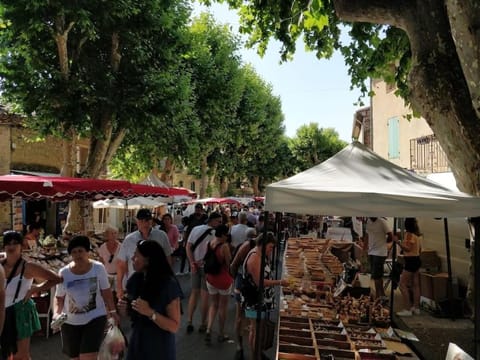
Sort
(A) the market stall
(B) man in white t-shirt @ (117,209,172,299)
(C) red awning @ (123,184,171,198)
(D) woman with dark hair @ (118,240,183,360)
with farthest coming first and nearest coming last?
(C) red awning @ (123,184,171,198) → (B) man in white t-shirt @ (117,209,172,299) → (A) the market stall → (D) woman with dark hair @ (118,240,183,360)

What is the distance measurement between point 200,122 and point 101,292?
1491 cm

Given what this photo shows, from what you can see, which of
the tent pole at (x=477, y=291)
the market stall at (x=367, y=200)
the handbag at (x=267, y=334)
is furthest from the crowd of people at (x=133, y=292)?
the tent pole at (x=477, y=291)

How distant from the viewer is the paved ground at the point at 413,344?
566 cm

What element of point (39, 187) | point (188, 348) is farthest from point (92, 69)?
point (188, 348)

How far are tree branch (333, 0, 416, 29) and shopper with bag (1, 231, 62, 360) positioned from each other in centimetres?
445

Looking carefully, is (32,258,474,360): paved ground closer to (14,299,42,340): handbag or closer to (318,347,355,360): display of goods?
(318,347,355,360): display of goods

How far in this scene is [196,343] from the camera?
6.09 metres

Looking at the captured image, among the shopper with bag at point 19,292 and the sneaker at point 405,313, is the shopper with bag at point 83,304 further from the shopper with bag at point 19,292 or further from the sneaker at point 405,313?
the sneaker at point 405,313

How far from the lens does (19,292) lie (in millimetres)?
4289

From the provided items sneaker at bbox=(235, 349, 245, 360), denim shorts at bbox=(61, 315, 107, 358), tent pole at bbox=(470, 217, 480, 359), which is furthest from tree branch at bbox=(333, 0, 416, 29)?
denim shorts at bbox=(61, 315, 107, 358)

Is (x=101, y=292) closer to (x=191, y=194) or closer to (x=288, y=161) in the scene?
A: (x=191, y=194)

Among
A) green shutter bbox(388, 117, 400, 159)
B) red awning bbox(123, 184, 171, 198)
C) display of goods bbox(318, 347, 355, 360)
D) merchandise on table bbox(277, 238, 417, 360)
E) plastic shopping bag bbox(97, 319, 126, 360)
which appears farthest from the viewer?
green shutter bbox(388, 117, 400, 159)

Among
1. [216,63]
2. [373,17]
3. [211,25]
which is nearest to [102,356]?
[373,17]

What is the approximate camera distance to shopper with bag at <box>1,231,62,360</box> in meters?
4.20
